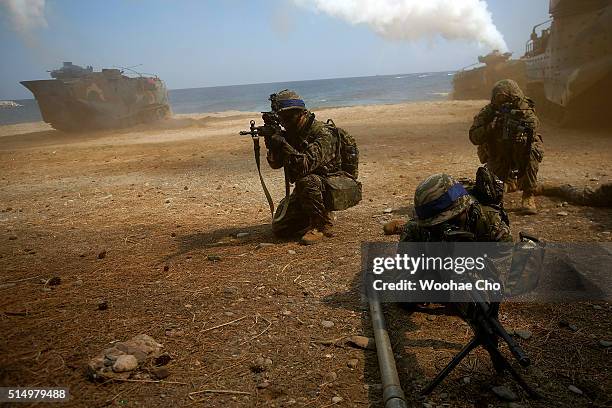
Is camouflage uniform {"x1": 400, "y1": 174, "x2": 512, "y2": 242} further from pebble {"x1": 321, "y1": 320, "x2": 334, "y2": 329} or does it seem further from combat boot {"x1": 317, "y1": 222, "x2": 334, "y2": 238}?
combat boot {"x1": 317, "y1": 222, "x2": 334, "y2": 238}

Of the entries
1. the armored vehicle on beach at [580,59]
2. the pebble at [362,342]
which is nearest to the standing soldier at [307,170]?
the pebble at [362,342]

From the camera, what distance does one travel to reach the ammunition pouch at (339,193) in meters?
5.32

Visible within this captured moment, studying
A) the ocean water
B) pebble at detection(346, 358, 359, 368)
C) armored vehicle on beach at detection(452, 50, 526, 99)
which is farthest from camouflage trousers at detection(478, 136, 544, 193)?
the ocean water

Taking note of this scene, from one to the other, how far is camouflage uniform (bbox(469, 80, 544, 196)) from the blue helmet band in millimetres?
3568

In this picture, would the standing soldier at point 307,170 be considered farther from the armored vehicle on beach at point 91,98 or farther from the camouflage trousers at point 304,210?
the armored vehicle on beach at point 91,98

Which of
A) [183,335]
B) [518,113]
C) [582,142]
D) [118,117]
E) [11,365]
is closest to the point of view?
[11,365]

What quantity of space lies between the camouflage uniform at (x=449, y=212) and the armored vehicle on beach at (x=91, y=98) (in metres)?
25.3

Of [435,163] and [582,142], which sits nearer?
[435,163]

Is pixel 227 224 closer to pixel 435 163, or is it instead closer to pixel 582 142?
pixel 435 163

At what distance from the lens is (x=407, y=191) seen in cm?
752

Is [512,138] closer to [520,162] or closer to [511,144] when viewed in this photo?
[511,144]

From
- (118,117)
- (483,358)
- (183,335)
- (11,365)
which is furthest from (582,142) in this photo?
(118,117)

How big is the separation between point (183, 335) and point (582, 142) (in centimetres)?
1136

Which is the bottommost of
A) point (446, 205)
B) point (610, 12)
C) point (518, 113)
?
point (446, 205)
